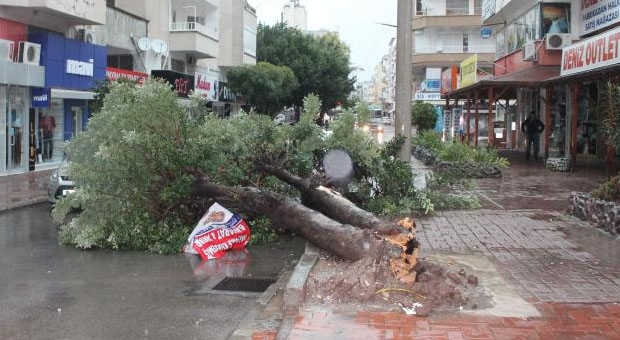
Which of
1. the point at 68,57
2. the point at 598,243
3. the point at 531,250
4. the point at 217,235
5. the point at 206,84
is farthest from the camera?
the point at 206,84

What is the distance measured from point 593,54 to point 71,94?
1680 cm

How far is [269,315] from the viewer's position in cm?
582

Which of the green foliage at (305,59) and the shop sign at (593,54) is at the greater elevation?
the green foliage at (305,59)

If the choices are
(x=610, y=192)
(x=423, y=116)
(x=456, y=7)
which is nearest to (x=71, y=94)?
(x=610, y=192)

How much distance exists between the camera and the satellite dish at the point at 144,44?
27078 mm

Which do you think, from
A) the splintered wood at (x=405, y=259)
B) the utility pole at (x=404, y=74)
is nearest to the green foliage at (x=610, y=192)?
the utility pole at (x=404, y=74)

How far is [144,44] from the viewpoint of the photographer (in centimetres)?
2714

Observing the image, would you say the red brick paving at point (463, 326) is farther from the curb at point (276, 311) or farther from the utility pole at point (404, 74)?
the utility pole at point (404, 74)

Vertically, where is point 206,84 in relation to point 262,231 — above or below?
above

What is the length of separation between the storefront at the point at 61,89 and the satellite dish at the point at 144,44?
10.5 feet

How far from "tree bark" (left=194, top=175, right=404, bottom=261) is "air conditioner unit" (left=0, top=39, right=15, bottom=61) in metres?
12.4

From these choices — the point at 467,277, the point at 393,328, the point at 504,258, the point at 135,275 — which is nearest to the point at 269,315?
the point at 393,328

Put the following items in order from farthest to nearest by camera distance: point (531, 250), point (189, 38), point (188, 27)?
1. point (188, 27)
2. point (189, 38)
3. point (531, 250)

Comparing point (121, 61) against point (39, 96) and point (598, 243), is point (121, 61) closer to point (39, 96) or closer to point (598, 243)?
point (39, 96)
